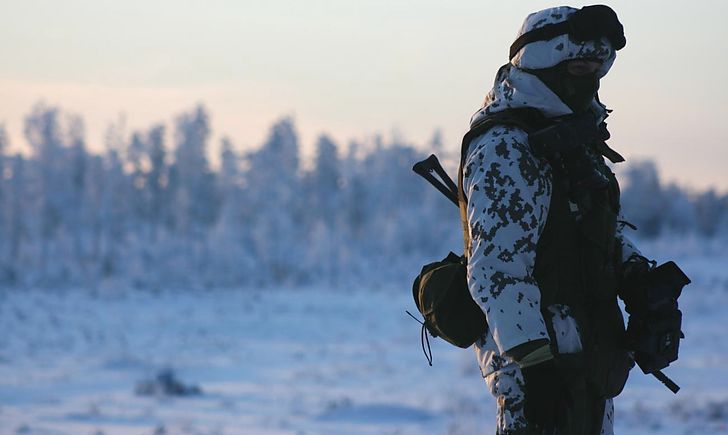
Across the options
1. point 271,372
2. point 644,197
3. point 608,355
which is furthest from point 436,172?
point 644,197

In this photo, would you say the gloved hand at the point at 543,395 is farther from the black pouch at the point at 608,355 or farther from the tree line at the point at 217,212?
the tree line at the point at 217,212

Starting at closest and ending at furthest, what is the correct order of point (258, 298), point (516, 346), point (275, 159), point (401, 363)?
point (516, 346), point (401, 363), point (258, 298), point (275, 159)

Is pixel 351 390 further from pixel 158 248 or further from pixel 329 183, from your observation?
pixel 329 183

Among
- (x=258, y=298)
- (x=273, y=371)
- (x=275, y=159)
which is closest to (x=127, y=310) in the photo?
(x=258, y=298)

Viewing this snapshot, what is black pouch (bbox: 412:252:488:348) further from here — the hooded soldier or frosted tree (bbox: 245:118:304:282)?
frosted tree (bbox: 245:118:304:282)

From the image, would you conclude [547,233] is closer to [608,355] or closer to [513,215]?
[513,215]

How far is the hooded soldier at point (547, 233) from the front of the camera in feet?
9.19

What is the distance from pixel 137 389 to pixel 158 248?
45180 mm

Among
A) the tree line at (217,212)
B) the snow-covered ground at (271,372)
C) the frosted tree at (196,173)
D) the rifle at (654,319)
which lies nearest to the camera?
the rifle at (654,319)

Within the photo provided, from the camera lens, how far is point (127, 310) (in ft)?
91.9

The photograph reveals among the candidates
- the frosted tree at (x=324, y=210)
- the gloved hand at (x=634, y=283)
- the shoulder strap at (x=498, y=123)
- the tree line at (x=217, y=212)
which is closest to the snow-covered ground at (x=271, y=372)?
the gloved hand at (x=634, y=283)

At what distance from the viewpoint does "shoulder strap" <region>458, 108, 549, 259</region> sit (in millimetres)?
2963

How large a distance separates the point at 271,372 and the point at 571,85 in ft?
39.0

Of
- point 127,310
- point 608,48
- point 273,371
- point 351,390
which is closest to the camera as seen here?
point 608,48
